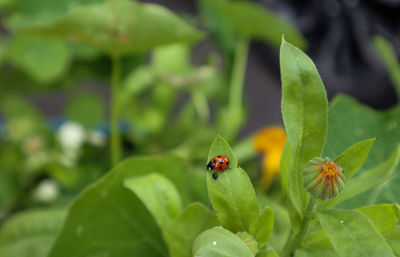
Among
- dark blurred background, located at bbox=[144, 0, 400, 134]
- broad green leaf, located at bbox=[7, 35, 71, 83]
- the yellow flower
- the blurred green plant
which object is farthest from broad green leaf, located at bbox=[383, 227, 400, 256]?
dark blurred background, located at bbox=[144, 0, 400, 134]

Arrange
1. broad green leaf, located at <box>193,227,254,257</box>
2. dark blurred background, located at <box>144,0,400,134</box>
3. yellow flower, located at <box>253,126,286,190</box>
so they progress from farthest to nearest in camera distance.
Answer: dark blurred background, located at <box>144,0,400,134</box>, yellow flower, located at <box>253,126,286,190</box>, broad green leaf, located at <box>193,227,254,257</box>

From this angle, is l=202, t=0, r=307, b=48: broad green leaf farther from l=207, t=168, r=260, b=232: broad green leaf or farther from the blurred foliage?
l=207, t=168, r=260, b=232: broad green leaf

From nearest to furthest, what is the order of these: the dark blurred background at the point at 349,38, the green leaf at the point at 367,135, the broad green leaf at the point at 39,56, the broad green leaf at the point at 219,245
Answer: the broad green leaf at the point at 219,245 → the green leaf at the point at 367,135 → the broad green leaf at the point at 39,56 → the dark blurred background at the point at 349,38

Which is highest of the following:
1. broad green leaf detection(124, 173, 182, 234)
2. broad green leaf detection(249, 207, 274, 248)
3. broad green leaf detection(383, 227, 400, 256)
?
broad green leaf detection(383, 227, 400, 256)

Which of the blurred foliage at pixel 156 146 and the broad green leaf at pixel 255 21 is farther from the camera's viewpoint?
the broad green leaf at pixel 255 21

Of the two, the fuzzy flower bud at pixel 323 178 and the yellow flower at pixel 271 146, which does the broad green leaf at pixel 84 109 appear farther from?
the fuzzy flower bud at pixel 323 178

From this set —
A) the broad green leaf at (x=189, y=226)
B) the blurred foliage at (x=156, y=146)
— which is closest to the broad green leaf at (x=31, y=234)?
the blurred foliage at (x=156, y=146)

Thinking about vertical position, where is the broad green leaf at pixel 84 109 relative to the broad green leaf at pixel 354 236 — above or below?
below

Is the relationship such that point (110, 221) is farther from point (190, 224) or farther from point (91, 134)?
point (91, 134)
